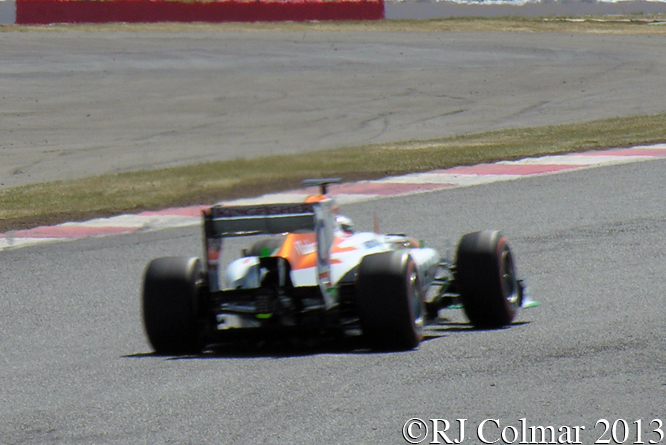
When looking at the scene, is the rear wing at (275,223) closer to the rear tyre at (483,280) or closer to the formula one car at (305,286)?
the formula one car at (305,286)

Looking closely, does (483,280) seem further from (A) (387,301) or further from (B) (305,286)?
(B) (305,286)

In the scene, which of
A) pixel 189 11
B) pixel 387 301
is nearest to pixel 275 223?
pixel 387 301

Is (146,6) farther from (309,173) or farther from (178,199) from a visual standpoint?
(309,173)

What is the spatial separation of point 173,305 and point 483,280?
1714mm

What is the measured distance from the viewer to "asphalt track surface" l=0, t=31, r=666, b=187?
1648 centimetres

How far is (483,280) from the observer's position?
20.5 ft

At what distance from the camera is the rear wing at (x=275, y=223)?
567 centimetres

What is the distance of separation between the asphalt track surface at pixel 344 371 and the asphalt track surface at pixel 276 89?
18.4 feet

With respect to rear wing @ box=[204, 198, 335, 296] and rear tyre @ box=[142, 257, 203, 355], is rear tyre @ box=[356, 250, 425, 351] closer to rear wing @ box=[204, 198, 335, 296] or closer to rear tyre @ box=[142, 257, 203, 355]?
rear wing @ box=[204, 198, 335, 296]

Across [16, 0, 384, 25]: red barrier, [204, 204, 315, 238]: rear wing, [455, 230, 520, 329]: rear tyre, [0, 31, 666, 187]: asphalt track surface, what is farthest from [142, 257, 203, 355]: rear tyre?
[16, 0, 384, 25]: red barrier

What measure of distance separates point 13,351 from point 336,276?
1.99 meters

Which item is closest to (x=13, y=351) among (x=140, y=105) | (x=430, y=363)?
(x=430, y=363)

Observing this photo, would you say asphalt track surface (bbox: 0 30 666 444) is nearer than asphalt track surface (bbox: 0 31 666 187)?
Yes

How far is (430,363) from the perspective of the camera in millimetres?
5504
